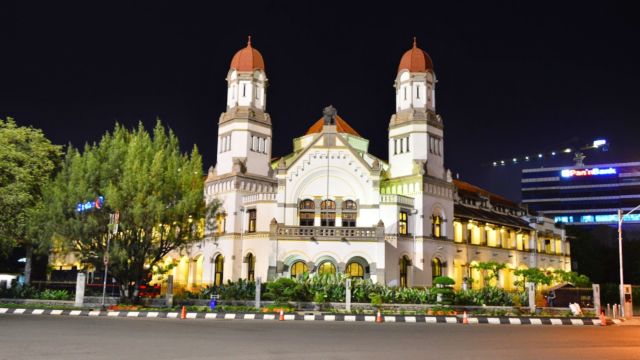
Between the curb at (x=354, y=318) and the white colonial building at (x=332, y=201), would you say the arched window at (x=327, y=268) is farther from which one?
the curb at (x=354, y=318)

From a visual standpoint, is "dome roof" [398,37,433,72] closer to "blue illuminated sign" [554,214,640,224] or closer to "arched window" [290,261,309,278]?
"arched window" [290,261,309,278]

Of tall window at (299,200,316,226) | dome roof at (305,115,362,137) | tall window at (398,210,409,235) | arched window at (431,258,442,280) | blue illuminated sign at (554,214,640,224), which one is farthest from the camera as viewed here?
blue illuminated sign at (554,214,640,224)

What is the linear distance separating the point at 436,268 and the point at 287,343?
1391 inches

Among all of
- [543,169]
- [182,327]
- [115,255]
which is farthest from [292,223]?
[543,169]

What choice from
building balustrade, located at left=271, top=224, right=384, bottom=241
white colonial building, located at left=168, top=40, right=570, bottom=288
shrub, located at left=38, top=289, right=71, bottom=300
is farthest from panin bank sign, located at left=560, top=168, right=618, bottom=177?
shrub, located at left=38, top=289, right=71, bottom=300

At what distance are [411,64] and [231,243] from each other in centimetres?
2165

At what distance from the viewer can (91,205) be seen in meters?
34.3

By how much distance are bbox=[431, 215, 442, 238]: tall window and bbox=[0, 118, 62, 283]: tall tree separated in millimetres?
29493

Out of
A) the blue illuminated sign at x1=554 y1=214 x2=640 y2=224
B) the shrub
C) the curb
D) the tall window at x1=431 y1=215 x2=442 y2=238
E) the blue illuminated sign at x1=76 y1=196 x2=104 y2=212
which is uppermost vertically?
the blue illuminated sign at x1=554 y1=214 x2=640 y2=224

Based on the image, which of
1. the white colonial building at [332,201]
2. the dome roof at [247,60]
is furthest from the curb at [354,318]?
the dome roof at [247,60]

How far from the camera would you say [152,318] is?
27.8 m

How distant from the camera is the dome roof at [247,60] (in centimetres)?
5156

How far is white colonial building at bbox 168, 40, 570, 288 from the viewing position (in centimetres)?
4359

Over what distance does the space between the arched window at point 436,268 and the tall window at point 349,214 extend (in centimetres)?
820
